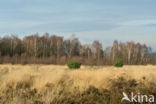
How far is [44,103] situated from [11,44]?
56508mm

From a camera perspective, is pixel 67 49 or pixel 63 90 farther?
pixel 67 49

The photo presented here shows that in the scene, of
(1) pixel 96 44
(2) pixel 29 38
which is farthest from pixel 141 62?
(2) pixel 29 38

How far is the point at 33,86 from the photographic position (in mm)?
6199

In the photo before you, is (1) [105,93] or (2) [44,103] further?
(1) [105,93]

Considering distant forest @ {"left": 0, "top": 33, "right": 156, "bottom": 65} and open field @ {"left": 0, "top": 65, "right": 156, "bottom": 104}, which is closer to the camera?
open field @ {"left": 0, "top": 65, "right": 156, "bottom": 104}

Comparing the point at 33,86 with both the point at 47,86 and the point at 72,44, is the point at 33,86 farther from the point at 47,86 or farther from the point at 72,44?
the point at 72,44

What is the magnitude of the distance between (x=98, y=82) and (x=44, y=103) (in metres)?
2.85

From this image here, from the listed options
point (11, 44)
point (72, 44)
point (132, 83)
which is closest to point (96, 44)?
point (72, 44)

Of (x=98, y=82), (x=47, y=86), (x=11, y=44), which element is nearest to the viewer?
(x=47, y=86)

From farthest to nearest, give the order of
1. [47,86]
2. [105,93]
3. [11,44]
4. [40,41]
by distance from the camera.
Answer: [40,41]
[11,44]
[47,86]
[105,93]

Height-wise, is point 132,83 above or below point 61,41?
below

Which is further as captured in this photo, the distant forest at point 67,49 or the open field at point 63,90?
the distant forest at point 67,49

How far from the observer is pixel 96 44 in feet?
220

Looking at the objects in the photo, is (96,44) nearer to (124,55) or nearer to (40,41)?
(124,55)
